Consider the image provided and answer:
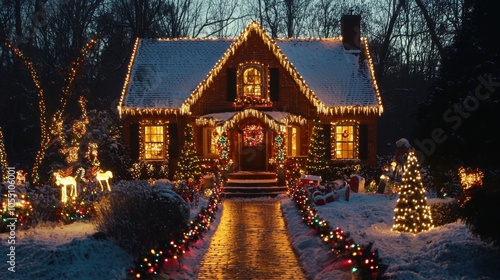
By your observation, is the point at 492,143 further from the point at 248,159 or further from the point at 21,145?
the point at 21,145

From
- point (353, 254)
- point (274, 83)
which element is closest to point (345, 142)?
point (274, 83)

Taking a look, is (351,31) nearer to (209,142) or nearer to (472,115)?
(209,142)

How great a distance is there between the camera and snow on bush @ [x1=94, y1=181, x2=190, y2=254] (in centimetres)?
1161

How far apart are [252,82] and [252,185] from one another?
17.3 feet

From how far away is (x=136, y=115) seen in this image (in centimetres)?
2636

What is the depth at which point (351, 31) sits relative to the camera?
29.2 metres

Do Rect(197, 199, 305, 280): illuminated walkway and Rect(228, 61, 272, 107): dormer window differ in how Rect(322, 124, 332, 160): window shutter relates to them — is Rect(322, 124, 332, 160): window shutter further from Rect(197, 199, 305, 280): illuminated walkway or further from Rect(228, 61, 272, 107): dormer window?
Rect(197, 199, 305, 280): illuminated walkway

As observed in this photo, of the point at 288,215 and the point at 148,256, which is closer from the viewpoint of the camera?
the point at 148,256

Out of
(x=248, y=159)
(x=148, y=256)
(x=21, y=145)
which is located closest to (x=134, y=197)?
(x=148, y=256)

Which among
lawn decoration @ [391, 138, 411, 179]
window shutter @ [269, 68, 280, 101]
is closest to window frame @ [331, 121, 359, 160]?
window shutter @ [269, 68, 280, 101]

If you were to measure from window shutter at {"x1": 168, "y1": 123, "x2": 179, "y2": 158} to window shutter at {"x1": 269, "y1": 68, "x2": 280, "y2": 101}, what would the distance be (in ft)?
15.6

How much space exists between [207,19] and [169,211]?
35.8 meters

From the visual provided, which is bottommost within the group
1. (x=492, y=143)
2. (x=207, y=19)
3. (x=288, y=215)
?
(x=288, y=215)

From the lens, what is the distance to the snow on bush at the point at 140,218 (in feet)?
38.1
